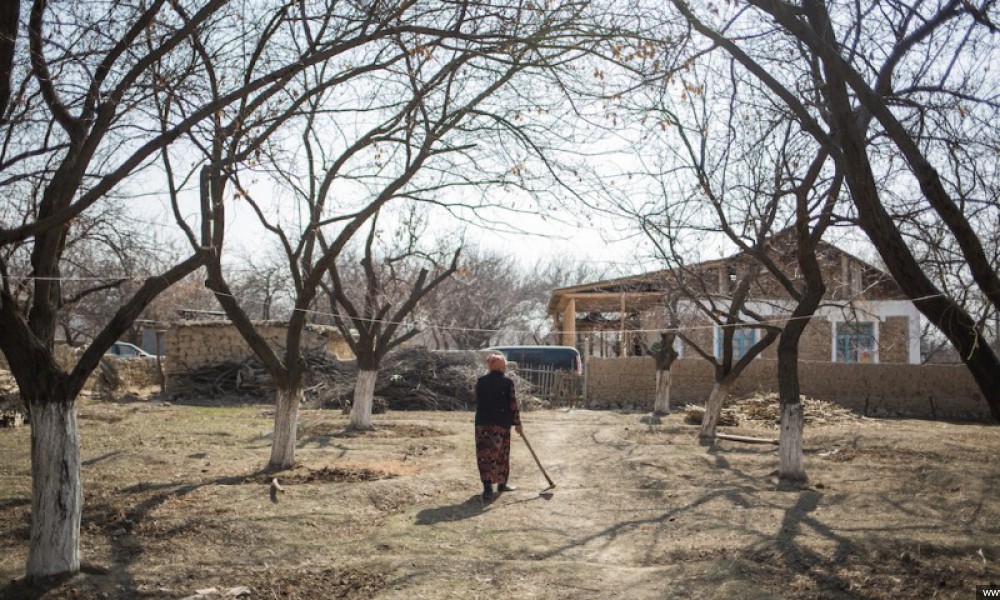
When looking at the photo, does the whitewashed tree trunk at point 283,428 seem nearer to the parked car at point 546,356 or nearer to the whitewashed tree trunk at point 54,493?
the whitewashed tree trunk at point 54,493

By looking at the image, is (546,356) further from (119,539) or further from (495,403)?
(119,539)

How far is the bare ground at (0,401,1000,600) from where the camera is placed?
541 centimetres

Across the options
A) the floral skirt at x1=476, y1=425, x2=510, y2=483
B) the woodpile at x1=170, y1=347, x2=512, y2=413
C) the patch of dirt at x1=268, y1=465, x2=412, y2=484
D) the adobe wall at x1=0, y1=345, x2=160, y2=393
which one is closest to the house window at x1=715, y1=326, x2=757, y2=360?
the woodpile at x1=170, y1=347, x2=512, y2=413

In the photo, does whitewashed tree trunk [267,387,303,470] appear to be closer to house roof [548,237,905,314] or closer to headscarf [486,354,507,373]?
headscarf [486,354,507,373]

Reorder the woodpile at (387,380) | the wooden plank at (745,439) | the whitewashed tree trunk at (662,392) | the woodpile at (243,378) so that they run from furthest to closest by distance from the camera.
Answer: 1. the woodpile at (243,378)
2. the woodpile at (387,380)
3. the whitewashed tree trunk at (662,392)
4. the wooden plank at (745,439)

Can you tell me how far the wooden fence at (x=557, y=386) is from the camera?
23.6 metres

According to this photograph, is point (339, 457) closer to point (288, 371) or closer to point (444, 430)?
point (288, 371)

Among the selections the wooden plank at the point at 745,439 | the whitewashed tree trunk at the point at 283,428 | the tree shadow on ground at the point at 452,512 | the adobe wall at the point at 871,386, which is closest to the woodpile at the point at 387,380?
the adobe wall at the point at 871,386

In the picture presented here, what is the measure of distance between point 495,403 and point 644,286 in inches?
472

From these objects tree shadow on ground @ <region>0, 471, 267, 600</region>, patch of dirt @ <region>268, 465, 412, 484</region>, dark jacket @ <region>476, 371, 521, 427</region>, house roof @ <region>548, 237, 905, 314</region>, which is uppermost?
house roof @ <region>548, 237, 905, 314</region>

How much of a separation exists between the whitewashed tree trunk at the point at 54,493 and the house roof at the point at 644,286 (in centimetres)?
1006

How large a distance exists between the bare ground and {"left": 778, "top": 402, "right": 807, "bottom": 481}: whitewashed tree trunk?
217 millimetres

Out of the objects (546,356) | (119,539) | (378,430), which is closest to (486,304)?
(546,356)

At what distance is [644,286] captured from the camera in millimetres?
20250
